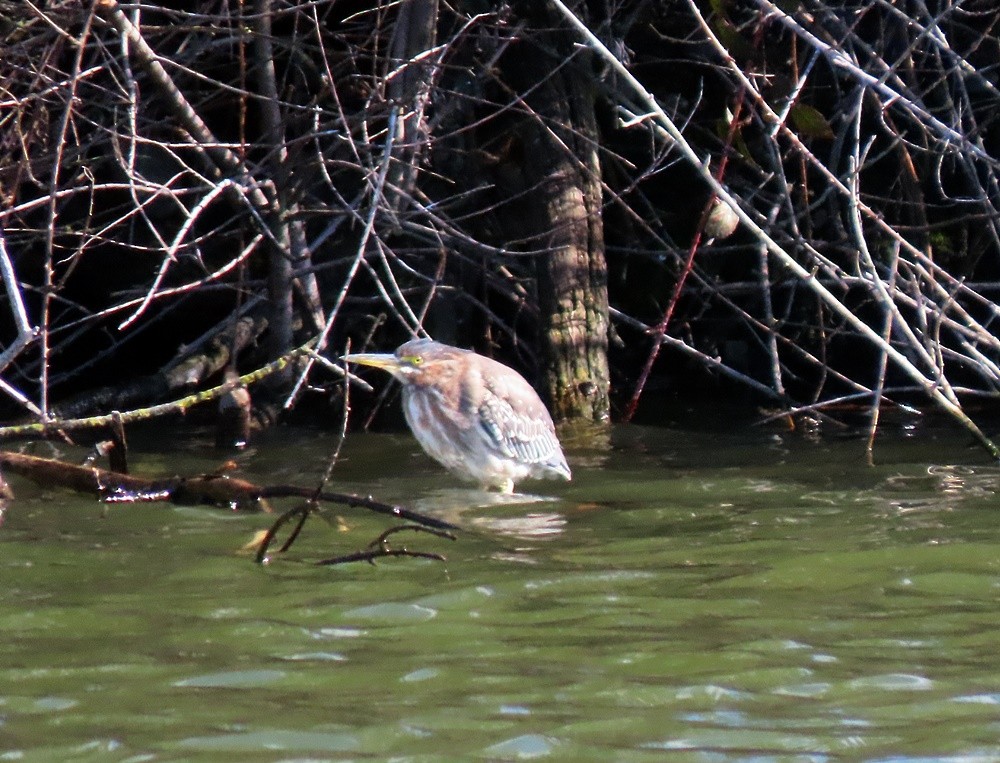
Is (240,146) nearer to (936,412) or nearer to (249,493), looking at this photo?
(249,493)

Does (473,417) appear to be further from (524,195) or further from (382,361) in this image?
(524,195)

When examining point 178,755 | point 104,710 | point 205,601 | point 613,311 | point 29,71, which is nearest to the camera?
point 178,755

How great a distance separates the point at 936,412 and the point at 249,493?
511 cm

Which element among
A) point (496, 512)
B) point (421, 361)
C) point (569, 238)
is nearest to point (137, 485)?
point (496, 512)

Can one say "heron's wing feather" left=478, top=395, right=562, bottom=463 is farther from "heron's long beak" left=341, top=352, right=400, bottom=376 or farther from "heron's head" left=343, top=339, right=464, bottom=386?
"heron's long beak" left=341, top=352, right=400, bottom=376

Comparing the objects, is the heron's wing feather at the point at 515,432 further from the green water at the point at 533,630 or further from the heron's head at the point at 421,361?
the green water at the point at 533,630

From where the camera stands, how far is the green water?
356 cm

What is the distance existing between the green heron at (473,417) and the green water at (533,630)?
484mm

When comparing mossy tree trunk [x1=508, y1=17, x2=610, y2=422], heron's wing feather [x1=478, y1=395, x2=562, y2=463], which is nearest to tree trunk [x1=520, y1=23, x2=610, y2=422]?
mossy tree trunk [x1=508, y1=17, x2=610, y2=422]

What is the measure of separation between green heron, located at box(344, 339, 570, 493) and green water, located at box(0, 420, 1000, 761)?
484 mm

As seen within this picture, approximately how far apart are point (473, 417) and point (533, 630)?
340 cm

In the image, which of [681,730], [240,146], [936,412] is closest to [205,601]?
[681,730]

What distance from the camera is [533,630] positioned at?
4.54 metres

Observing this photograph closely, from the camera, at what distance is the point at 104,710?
3.71m
